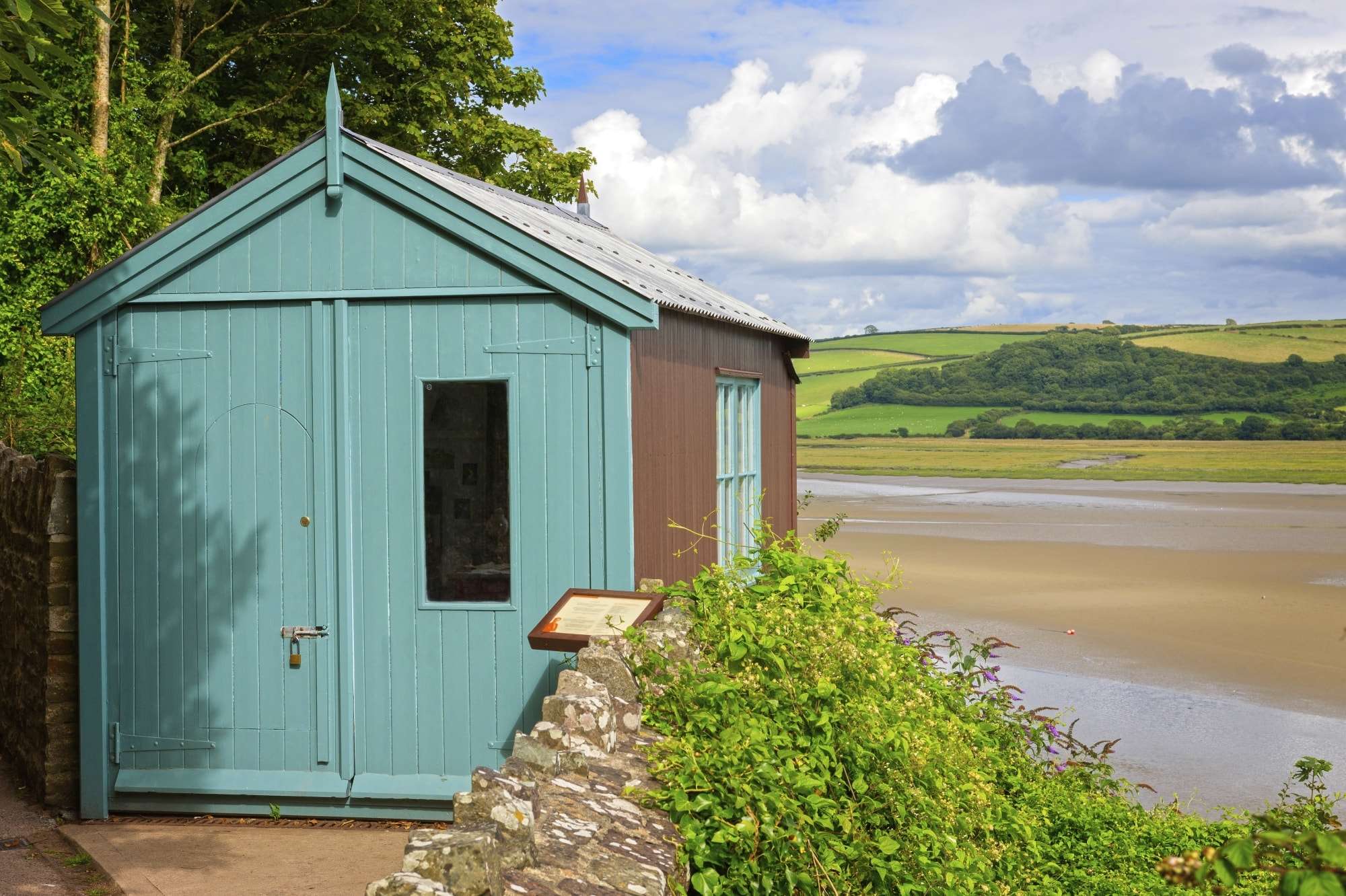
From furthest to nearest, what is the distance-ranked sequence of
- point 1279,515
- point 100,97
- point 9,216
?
point 1279,515 < point 100,97 < point 9,216

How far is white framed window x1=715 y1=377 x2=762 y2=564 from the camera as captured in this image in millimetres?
10211

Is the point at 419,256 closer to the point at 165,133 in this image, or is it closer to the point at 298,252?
the point at 298,252

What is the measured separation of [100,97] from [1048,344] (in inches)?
3007

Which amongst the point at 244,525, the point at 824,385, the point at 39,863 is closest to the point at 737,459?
the point at 244,525

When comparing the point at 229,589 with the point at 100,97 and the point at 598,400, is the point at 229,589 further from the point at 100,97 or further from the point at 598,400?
the point at 100,97

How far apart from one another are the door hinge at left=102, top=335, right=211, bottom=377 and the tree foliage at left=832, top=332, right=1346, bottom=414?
72495 mm

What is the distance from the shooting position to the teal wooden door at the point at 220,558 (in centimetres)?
812

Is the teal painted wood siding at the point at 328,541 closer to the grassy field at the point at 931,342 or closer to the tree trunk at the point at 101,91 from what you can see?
the tree trunk at the point at 101,91

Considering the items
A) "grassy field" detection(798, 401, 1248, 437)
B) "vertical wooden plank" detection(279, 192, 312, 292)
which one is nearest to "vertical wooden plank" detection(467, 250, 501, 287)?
"vertical wooden plank" detection(279, 192, 312, 292)

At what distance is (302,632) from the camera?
805 centimetres

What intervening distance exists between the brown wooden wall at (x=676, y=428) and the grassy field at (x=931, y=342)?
297 feet

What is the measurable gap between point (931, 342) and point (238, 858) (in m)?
103

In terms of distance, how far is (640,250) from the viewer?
42.2 ft

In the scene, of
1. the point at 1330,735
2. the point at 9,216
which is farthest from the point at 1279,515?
the point at 9,216
